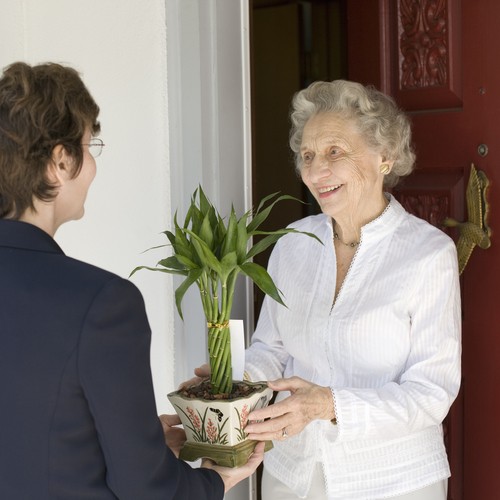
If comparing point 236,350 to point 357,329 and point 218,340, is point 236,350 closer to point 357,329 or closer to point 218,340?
A: point 218,340

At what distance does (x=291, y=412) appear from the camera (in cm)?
173

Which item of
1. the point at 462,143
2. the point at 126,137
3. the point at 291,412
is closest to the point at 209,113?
the point at 126,137

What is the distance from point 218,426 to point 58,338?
522mm

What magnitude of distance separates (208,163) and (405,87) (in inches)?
24.3

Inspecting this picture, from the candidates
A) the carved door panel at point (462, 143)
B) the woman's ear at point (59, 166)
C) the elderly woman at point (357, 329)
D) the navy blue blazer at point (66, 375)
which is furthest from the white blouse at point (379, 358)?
the woman's ear at point (59, 166)

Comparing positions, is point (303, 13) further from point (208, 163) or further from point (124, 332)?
point (124, 332)

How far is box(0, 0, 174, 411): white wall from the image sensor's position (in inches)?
91.5

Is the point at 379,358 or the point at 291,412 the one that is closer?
the point at 291,412

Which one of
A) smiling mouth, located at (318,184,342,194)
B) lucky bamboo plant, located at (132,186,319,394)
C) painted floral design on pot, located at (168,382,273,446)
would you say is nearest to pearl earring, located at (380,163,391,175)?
smiling mouth, located at (318,184,342,194)

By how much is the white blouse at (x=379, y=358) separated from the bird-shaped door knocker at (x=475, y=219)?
241 millimetres

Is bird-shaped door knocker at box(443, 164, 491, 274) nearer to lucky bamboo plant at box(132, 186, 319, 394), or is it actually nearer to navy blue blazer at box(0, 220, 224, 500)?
lucky bamboo plant at box(132, 186, 319, 394)

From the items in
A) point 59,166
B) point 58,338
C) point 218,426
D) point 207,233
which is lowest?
point 218,426

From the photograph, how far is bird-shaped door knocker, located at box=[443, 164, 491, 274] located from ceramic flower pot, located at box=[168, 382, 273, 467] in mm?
816

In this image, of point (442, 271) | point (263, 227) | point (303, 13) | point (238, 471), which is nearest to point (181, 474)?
point (238, 471)
